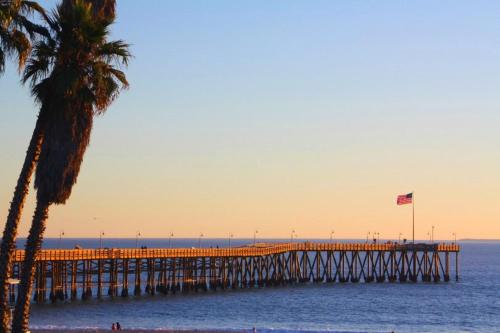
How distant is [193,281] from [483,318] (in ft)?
86.5

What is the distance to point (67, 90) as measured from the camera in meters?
25.7

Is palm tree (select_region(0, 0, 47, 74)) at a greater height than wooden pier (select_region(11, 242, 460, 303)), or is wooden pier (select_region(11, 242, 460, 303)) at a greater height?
palm tree (select_region(0, 0, 47, 74))

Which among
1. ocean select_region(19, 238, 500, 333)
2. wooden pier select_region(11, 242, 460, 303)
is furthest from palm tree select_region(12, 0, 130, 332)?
wooden pier select_region(11, 242, 460, 303)

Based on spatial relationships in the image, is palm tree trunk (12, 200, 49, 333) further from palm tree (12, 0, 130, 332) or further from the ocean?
the ocean

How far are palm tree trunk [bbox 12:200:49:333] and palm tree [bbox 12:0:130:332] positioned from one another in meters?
0.03

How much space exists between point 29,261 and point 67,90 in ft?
16.1

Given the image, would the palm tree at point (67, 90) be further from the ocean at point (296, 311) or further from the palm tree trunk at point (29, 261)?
the ocean at point (296, 311)

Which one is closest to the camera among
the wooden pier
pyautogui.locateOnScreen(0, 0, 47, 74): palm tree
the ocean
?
pyautogui.locateOnScreen(0, 0, 47, 74): palm tree

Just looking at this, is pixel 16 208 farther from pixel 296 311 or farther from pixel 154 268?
pixel 154 268

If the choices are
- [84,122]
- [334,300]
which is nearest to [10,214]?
[84,122]

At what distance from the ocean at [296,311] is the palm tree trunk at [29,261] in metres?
24.5

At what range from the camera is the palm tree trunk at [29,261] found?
26.2 metres

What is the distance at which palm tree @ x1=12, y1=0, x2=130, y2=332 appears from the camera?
25.8 m

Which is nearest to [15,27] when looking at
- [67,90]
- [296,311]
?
[67,90]
